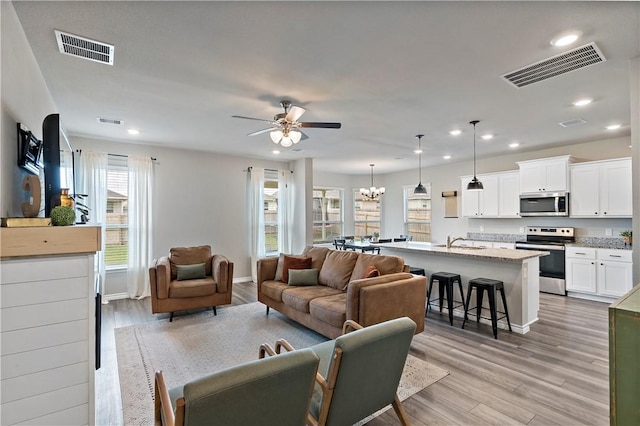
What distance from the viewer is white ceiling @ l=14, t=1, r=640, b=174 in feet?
6.63

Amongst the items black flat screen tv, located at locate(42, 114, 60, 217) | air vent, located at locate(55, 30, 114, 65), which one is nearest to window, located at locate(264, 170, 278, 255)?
air vent, located at locate(55, 30, 114, 65)

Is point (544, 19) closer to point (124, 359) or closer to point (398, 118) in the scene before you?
point (398, 118)

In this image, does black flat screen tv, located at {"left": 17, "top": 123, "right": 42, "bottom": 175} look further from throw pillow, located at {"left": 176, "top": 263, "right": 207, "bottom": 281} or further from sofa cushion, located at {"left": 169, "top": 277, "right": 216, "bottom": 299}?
throw pillow, located at {"left": 176, "top": 263, "right": 207, "bottom": 281}

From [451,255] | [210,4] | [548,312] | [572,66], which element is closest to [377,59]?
[210,4]

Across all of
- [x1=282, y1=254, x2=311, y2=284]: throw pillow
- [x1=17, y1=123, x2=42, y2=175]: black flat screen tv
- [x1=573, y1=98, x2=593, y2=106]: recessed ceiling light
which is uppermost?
[x1=573, y1=98, x2=593, y2=106]: recessed ceiling light

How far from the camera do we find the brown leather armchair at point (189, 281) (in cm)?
420

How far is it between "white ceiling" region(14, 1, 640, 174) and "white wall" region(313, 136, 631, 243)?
82 centimetres

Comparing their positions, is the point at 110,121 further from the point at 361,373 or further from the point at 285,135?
the point at 361,373

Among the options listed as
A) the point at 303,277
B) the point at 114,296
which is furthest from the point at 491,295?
the point at 114,296

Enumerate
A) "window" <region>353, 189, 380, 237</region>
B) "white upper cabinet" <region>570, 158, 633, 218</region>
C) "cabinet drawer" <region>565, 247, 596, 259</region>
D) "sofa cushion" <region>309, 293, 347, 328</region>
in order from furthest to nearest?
"window" <region>353, 189, 380, 237</region> < "cabinet drawer" <region>565, 247, 596, 259</region> < "white upper cabinet" <region>570, 158, 633, 218</region> < "sofa cushion" <region>309, 293, 347, 328</region>

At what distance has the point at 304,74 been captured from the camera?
2859 mm

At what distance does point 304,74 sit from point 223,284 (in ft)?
10.2

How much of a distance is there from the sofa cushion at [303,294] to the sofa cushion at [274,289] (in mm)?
120

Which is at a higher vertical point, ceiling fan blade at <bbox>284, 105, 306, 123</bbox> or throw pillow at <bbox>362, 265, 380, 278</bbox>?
ceiling fan blade at <bbox>284, 105, 306, 123</bbox>
